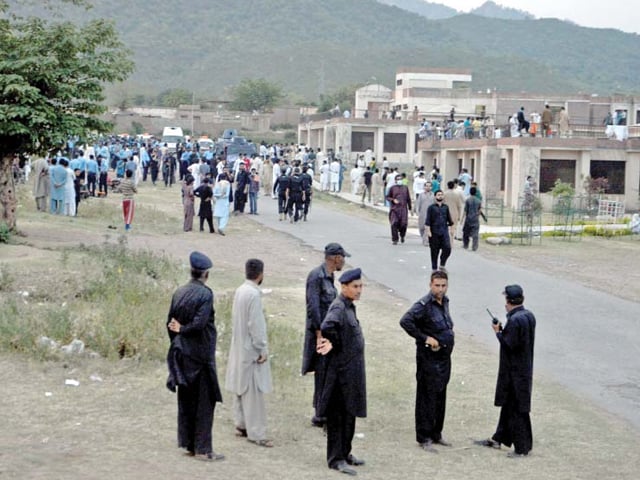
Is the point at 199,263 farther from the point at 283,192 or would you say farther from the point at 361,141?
the point at 361,141

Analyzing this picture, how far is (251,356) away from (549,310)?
8.59 metres

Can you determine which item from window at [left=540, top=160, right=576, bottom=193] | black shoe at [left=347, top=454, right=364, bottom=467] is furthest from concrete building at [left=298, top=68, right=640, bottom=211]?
black shoe at [left=347, top=454, right=364, bottom=467]

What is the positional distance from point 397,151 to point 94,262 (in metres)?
47.5

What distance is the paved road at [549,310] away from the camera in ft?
38.9

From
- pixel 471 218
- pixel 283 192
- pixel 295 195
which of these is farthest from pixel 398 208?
pixel 283 192

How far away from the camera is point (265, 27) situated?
605ft

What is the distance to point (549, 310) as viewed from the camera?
638 inches

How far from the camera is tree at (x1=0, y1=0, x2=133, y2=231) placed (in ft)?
59.7

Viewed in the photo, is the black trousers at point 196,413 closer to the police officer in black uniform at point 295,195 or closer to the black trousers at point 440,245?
the black trousers at point 440,245

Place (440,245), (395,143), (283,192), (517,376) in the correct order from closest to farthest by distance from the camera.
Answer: (517,376), (440,245), (283,192), (395,143)

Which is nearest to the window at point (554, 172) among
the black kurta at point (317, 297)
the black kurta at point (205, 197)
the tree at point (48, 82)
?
the black kurta at point (205, 197)

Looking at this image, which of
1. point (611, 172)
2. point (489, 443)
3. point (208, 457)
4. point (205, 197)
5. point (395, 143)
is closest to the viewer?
point (208, 457)

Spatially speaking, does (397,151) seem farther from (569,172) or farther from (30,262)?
(30,262)

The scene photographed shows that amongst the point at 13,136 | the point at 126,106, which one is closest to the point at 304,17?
the point at 126,106
